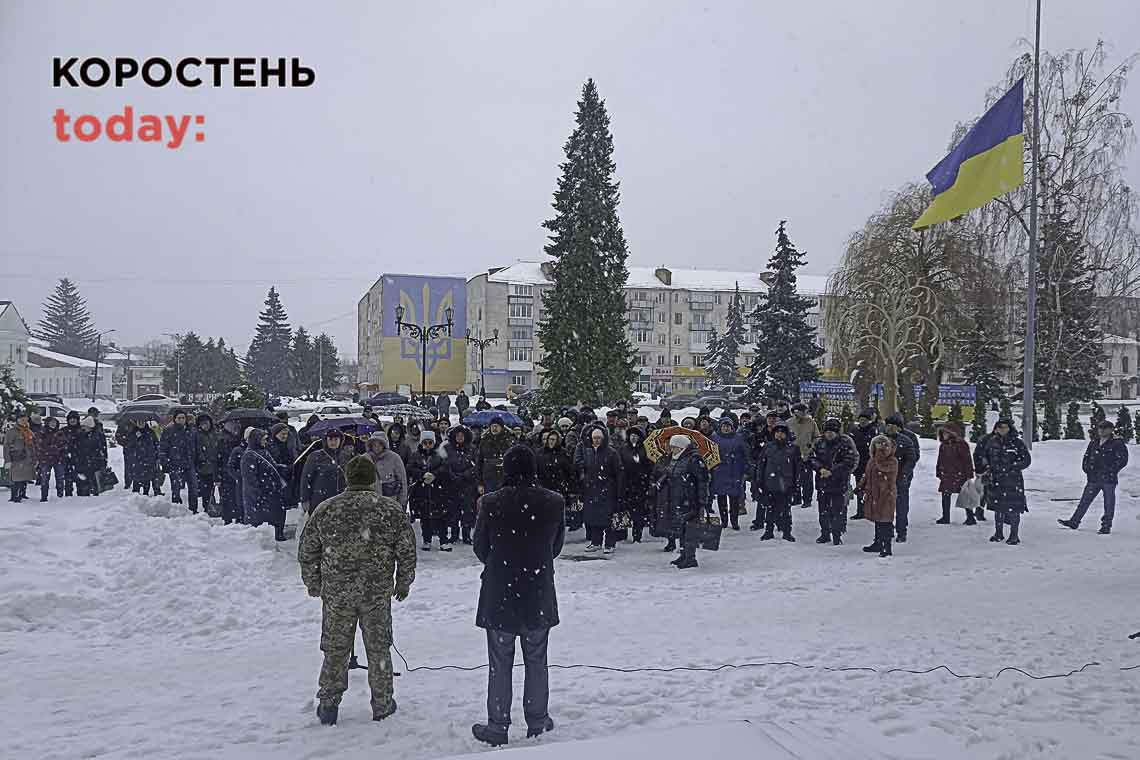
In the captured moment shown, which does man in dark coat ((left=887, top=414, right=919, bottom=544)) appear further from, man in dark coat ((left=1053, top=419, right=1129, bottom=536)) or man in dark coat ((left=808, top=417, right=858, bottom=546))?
man in dark coat ((left=1053, top=419, right=1129, bottom=536))

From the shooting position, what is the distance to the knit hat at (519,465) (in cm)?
536

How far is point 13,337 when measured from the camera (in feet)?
175

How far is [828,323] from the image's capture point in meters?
35.8

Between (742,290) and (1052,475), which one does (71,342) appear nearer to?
(742,290)

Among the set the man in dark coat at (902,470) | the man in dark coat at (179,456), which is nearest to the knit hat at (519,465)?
the man in dark coat at (902,470)

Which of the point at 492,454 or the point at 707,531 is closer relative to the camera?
the point at 707,531

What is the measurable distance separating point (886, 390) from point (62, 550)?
90.0ft

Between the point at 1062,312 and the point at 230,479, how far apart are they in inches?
1069

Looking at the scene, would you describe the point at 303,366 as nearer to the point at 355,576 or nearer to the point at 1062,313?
the point at 1062,313

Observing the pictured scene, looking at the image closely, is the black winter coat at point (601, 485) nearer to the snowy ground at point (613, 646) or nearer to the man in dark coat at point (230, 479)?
the snowy ground at point (613, 646)

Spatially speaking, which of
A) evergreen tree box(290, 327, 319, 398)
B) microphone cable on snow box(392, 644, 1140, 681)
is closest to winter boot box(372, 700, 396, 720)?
microphone cable on snow box(392, 644, 1140, 681)

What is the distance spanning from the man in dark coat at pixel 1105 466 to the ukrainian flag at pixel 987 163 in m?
6.68


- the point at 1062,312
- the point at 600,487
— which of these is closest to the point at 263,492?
the point at 600,487

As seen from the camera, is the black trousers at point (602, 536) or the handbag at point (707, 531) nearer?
the handbag at point (707, 531)
